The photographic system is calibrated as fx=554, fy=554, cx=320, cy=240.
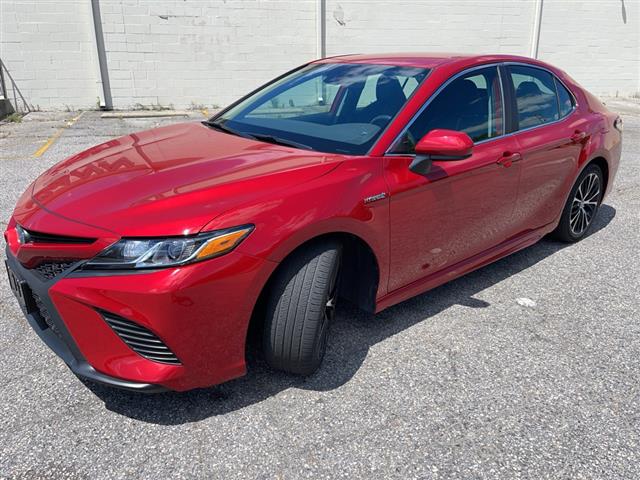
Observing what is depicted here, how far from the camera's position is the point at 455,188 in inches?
127

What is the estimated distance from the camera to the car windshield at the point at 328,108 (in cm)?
309

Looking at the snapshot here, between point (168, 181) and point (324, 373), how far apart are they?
1253mm

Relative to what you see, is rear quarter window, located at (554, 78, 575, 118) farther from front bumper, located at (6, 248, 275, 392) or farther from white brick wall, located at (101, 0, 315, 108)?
white brick wall, located at (101, 0, 315, 108)

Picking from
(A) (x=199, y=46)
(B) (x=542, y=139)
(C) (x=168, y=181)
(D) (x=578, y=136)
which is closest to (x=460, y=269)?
(B) (x=542, y=139)

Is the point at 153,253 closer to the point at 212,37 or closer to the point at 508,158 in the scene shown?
the point at 508,158

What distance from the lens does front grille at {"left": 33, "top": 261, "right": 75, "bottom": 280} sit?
231 centimetres

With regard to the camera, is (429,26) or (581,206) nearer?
(581,206)

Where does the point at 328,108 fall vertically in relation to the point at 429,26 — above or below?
below

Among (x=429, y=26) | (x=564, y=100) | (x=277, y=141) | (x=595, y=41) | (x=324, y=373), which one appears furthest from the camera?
(x=595, y=41)

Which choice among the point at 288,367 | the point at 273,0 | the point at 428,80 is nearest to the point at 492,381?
the point at 288,367

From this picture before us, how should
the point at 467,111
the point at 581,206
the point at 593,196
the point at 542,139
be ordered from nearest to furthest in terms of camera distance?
the point at 467,111, the point at 542,139, the point at 581,206, the point at 593,196

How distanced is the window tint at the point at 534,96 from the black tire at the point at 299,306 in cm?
196

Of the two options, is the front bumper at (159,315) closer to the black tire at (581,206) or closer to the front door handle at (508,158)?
the front door handle at (508,158)

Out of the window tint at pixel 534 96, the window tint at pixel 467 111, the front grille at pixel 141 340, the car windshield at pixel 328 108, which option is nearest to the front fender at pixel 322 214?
the car windshield at pixel 328 108
